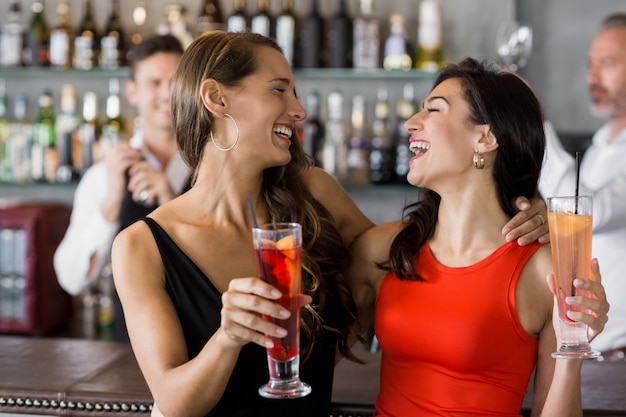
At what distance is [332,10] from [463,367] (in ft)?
8.36

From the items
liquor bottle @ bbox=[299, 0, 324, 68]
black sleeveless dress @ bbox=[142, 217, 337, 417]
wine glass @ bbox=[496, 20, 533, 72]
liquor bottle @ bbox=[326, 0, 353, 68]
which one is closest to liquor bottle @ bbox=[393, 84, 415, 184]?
liquor bottle @ bbox=[326, 0, 353, 68]

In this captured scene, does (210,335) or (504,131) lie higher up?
(504,131)

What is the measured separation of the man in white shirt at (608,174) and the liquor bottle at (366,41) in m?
0.95

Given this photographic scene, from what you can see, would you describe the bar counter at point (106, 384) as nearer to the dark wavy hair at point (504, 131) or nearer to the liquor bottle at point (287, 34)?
the dark wavy hair at point (504, 131)

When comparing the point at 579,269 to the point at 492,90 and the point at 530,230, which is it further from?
the point at 492,90

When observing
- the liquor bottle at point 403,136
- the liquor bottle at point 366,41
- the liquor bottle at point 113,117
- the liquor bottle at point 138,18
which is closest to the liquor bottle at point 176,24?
the liquor bottle at point 138,18

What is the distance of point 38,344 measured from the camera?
2.19m

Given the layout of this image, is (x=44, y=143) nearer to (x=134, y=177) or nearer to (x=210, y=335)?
(x=134, y=177)

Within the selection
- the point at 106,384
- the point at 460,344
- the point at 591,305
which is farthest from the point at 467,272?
the point at 106,384

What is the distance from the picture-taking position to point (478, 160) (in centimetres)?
179

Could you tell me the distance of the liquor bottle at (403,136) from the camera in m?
3.82

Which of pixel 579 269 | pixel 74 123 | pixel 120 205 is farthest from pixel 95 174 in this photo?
pixel 579 269

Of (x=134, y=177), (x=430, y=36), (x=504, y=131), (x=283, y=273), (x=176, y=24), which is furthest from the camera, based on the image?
(x=176, y=24)

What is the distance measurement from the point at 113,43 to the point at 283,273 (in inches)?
116
